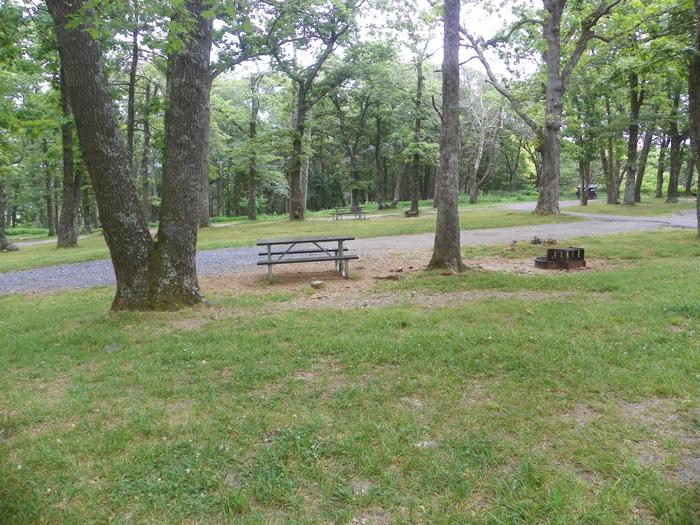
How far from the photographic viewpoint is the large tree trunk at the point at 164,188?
18.6ft

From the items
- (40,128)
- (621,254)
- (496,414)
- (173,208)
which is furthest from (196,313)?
(621,254)

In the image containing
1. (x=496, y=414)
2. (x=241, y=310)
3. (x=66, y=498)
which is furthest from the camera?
(x=241, y=310)

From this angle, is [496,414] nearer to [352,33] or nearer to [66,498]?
[66,498]

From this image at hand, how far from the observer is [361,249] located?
1261 cm

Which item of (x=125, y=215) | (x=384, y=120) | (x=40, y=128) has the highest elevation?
(x=384, y=120)

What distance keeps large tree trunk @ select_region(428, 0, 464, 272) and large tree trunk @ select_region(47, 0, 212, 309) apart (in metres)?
3.88

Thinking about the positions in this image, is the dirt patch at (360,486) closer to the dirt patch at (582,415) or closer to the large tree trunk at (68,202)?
the dirt patch at (582,415)

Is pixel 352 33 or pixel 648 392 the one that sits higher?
pixel 352 33

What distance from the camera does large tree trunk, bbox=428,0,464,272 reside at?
7797mm

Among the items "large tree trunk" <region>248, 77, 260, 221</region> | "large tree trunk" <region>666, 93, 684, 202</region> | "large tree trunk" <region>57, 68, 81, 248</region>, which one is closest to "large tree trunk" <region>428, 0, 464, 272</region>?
"large tree trunk" <region>57, 68, 81, 248</region>

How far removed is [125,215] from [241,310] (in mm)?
1883

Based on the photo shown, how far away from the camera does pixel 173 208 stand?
239 inches

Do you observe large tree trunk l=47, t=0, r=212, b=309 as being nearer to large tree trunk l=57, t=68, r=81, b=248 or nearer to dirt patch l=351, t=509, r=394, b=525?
dirt patch l=351, t=509, r=394, b=525

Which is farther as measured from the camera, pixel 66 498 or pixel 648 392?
pixel 648 392
